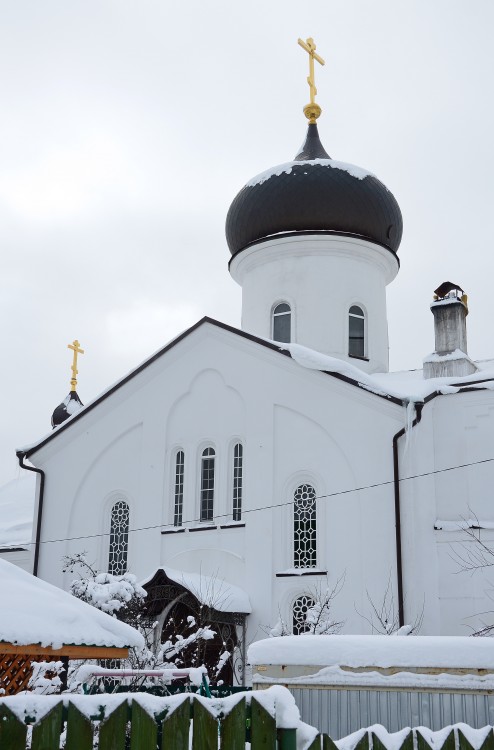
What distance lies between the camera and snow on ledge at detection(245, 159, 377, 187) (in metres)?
19.3

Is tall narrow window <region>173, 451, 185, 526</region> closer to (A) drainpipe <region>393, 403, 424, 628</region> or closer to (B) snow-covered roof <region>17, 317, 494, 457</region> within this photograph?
(B) snow-covered roof <region>17, 317, 494, 457</region>

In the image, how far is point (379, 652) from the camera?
622 centimetres

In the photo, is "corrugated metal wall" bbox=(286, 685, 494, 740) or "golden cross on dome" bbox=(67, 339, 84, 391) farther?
"golden cross on dome" bbox=(67, 339, 84, 391)

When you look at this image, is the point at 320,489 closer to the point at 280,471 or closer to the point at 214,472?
the point at 280,471

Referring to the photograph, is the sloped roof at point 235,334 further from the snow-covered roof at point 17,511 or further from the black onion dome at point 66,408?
the black onion dome at point 66,408

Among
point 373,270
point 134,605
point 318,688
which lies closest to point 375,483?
point 134,605

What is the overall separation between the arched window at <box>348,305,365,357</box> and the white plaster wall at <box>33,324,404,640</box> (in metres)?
3.11

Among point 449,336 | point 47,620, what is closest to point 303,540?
point 449,336

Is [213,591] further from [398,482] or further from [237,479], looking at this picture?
[398,482]

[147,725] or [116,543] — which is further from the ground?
[116,543]

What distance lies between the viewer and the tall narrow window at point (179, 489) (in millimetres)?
16641

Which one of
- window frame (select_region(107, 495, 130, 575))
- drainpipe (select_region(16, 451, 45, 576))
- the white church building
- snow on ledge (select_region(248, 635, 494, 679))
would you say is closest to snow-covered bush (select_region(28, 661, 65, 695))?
snow on ledge (select_region(248, 635, 494, 679))

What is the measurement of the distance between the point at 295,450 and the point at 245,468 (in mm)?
928

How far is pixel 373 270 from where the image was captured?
1944cm
